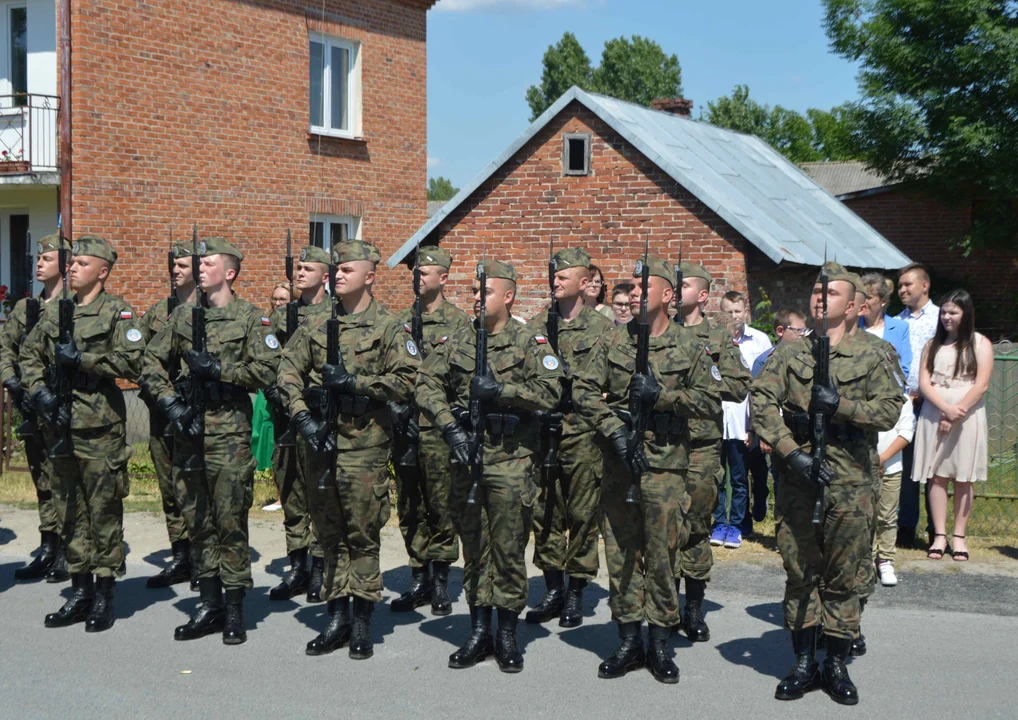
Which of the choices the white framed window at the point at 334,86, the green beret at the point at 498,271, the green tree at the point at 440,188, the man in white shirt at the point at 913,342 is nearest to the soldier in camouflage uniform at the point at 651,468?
the green beret at the point at 498,271

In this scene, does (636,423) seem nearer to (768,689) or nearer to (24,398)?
(768,689)

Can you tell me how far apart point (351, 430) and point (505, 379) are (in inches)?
34.0

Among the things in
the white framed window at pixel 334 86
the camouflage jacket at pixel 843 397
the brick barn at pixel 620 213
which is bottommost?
the camouflage jacket at pixel 843 397

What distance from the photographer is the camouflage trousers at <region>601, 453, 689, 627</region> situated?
6117 millimetres

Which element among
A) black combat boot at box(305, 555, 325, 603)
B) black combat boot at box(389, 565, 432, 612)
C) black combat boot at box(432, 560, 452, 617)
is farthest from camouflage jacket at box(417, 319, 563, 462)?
black combat boot at box(305, 555, 325, 603)

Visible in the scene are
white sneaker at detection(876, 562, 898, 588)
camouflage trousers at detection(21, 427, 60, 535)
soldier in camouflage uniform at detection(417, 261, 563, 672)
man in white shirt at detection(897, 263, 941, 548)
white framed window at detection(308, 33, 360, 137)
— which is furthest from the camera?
white framed window at detection(308, 33, 360, 137)

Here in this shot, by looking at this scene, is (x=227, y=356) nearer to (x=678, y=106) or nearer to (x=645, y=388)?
(x=645, y=388)

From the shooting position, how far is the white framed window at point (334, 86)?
19578 millimetres

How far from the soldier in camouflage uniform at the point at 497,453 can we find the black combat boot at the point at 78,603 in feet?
7.68

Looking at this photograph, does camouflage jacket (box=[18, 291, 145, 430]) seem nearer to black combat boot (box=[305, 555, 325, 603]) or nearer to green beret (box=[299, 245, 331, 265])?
green beret (box=[299, 245, 331, 265])

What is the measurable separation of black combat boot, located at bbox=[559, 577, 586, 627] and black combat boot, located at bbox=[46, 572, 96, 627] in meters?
2.79

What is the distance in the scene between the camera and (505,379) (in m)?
6.39

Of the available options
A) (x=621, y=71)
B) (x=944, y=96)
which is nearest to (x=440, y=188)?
(x=621, y=71)

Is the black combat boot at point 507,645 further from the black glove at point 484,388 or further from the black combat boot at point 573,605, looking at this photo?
the black glove at point 484,388
